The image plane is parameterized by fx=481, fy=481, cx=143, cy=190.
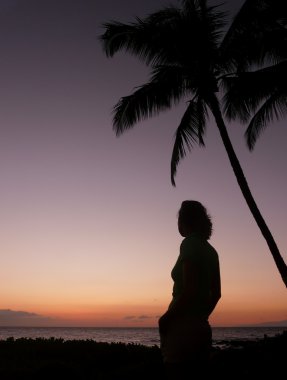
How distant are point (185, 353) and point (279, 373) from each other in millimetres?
6533

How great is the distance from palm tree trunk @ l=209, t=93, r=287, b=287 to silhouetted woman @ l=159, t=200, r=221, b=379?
32.4 ft

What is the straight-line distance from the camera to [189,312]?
3.00 metres

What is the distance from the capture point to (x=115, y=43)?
46.0 feet

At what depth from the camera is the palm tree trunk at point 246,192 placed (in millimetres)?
12617

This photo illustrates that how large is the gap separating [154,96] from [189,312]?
11.5m

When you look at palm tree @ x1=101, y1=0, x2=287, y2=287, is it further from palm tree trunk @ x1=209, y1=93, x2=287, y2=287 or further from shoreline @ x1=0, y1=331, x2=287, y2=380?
shoreline @ x1=0, y1=331, x2=287, y2=380

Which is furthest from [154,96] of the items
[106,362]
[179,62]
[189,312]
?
[189,312]

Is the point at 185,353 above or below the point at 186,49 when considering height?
below

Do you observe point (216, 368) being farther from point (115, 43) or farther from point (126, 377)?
point (115, 43)

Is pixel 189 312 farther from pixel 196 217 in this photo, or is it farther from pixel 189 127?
pixel 189 127

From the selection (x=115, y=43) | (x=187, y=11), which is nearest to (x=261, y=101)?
(x=187, y=11)

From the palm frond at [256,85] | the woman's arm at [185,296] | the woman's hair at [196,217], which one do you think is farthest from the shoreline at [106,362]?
the palm frond at [256,85]

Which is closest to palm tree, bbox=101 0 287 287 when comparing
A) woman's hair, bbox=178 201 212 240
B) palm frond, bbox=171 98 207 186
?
palm frond, bbox=171 98 207 186

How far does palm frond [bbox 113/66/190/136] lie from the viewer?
45.2ft
